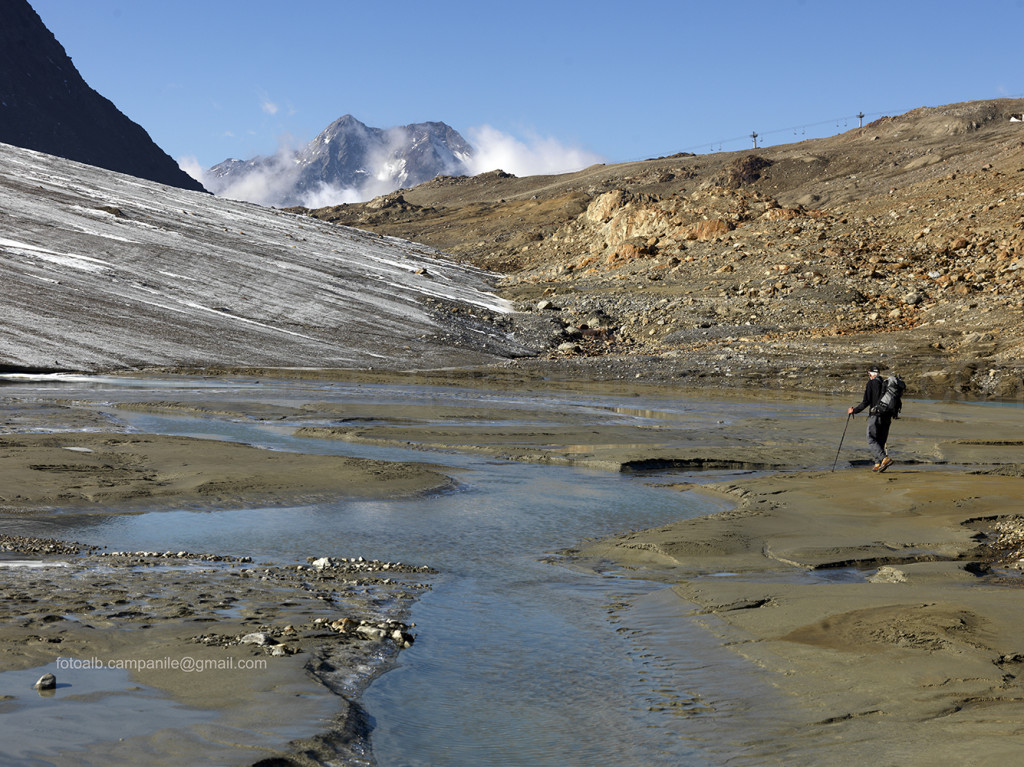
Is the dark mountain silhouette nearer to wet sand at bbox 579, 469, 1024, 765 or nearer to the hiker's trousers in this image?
the hiker's trousers

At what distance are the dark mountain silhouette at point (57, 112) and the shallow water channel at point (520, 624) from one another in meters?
140

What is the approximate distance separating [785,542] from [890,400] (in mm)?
5424

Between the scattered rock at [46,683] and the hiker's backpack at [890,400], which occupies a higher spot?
the hiker's backpack at [890,400]

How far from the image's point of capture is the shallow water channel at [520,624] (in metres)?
4.85

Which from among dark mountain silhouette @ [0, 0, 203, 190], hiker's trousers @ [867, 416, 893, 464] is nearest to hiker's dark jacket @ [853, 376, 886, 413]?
hiker's trousers @ [867, 416, 893, 464]

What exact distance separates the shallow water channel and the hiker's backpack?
3340mm

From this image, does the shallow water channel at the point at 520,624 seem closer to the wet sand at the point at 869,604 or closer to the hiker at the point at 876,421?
the wet sand at the point at 869,604

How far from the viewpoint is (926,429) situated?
1958 centimetres

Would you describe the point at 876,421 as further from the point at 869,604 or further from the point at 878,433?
the point at 869,604

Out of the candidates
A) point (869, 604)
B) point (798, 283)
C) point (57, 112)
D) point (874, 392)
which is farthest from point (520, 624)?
point (57, 112)

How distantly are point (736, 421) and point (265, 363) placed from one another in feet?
58.8

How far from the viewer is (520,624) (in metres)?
6.83

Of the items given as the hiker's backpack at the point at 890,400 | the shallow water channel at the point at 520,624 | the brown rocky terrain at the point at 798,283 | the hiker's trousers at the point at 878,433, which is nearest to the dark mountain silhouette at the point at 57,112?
the brown rocky terrain at the point at 798,283

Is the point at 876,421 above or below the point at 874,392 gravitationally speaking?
below
